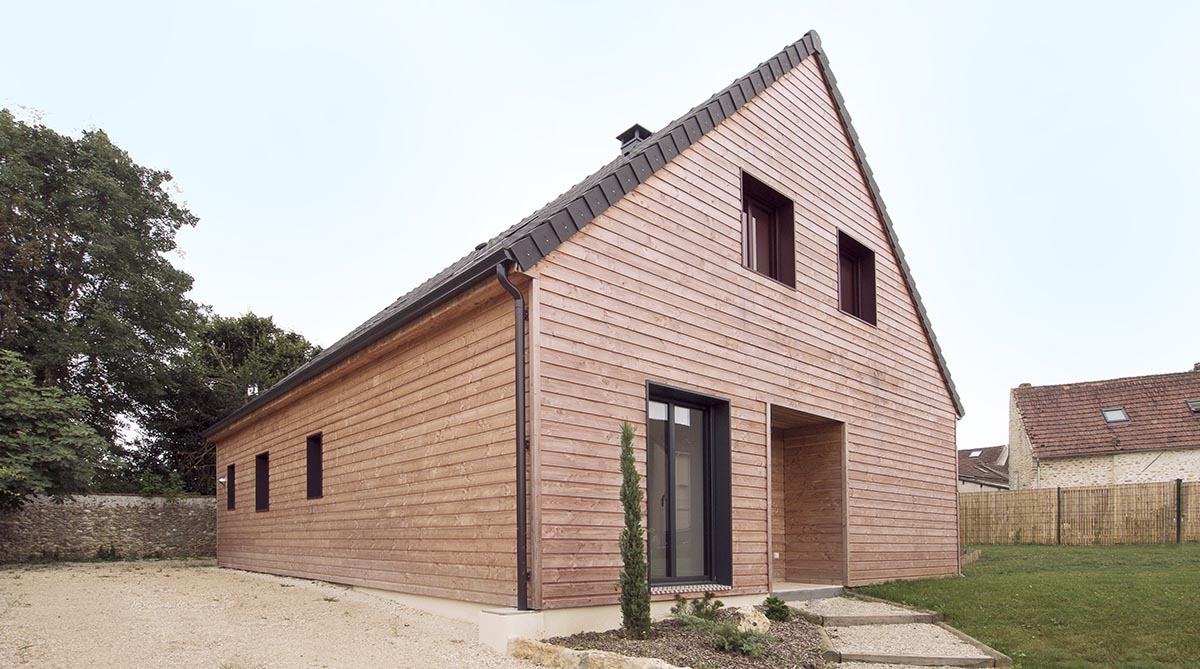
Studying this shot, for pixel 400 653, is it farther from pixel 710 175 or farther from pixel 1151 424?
pixel 1151 424

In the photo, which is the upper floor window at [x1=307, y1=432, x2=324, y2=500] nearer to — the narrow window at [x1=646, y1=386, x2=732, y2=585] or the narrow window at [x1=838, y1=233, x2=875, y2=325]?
the narrow window at [x1=646, y1=386, x2=732, y2=585]

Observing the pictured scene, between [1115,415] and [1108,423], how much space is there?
379 mm

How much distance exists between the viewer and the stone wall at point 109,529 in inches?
650

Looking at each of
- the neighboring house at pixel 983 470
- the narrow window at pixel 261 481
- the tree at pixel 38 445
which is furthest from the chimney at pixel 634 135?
the neighboring house at pixel 983 470

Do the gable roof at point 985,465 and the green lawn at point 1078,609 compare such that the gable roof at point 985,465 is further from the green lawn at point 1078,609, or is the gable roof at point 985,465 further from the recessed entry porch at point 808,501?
the recessed entry porch at point 808,501

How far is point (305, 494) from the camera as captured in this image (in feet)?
36.4

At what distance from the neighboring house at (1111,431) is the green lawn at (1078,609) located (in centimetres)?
1062

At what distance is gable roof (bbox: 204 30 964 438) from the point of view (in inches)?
252

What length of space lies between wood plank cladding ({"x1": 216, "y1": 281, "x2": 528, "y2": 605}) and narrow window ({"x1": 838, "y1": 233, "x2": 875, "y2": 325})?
615 cm

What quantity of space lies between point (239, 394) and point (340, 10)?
1519 cm

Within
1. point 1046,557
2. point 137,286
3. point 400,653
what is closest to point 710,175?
point 400,653

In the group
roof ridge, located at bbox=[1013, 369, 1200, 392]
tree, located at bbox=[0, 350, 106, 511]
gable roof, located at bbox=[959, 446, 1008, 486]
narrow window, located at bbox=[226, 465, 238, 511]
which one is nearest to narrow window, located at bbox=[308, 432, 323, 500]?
narrow window, located at bbox=[226, 465, 238, 511]

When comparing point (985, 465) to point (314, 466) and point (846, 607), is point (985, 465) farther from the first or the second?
point (314, 466)

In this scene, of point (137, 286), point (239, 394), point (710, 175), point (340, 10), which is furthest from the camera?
point (239, 394)
